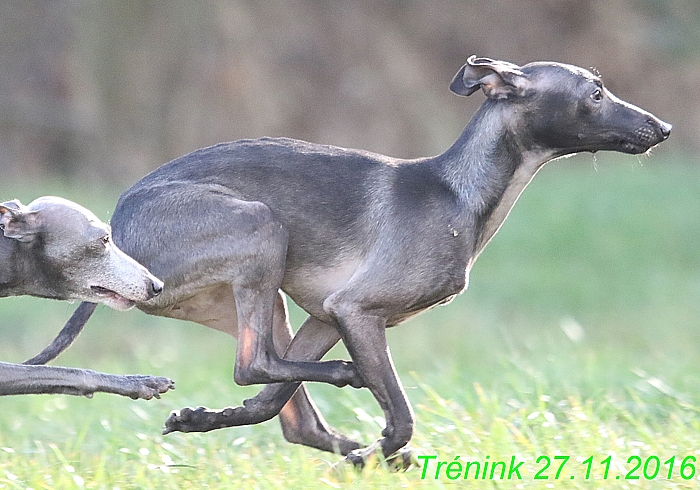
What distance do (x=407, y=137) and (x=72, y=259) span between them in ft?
59.2

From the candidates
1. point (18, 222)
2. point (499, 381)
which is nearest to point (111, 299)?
point (18, 222)

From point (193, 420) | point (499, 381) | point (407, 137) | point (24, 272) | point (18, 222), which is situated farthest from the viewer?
point (407, 137)

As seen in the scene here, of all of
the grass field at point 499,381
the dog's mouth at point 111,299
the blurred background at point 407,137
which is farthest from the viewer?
the blurred background at point 407,137

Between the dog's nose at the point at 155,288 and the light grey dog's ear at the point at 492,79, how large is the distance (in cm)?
160

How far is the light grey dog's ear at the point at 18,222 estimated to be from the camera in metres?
5.04

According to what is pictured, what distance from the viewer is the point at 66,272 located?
5.24 metres

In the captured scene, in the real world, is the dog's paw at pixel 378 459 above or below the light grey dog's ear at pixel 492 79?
below

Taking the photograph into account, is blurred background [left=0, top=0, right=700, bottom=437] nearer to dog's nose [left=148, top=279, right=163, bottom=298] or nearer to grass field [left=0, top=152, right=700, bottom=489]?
grass field [left=0, top=152, right=700, bottom=489]

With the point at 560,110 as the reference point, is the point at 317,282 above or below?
below

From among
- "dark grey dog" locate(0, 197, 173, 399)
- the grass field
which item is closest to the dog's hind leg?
the grass field

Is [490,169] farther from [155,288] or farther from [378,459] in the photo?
[155,288]

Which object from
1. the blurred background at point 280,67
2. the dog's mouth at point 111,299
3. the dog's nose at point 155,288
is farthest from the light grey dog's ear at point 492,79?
the blurred background at point 280,67

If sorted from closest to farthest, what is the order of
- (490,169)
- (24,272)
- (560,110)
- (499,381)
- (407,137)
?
(24,272) → (560,110) → (490,169) → (499,381) → (407,137)

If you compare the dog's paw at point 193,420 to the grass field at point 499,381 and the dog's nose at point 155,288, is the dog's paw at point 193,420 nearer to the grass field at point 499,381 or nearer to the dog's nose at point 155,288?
the grass field at point 499,381
